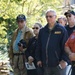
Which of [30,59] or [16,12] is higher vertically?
[16,12]

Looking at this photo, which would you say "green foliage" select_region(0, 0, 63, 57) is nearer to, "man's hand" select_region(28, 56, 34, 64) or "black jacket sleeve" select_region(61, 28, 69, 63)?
"man's hand" select_region(28, 56, 34, 64)

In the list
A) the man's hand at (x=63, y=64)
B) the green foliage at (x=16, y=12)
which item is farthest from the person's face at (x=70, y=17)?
the green foliage at (x=16, y=12)

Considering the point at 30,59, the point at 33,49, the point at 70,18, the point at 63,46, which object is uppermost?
the point at 70,18

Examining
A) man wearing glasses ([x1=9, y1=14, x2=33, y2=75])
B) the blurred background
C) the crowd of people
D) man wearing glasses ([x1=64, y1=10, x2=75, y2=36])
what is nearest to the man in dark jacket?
the crowd of people

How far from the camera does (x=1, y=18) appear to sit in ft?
38.0

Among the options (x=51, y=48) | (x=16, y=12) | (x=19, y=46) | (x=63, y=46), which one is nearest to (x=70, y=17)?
(x=63, y=46)

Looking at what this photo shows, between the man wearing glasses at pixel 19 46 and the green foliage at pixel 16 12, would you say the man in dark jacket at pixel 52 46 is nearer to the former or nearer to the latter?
the man wearing glasses at pixel 19 46

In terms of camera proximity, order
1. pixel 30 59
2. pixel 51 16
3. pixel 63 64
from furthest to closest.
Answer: pixel 30 59
pixel 51 16
pixel 63 64

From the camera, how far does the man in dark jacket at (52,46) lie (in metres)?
5.50

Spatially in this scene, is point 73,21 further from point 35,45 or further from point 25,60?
point 25,60

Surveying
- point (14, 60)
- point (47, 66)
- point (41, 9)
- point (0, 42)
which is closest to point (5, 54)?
point (0, 42)

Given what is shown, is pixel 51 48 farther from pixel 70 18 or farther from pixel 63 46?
pixel 70 18

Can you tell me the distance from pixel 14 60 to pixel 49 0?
295 inches

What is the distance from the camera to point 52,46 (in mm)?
5484
